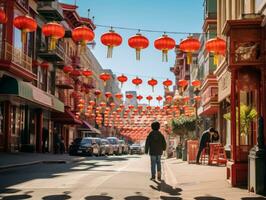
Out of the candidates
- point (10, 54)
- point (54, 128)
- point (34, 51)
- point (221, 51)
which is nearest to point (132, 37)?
point (221, 51)

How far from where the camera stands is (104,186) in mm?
13852

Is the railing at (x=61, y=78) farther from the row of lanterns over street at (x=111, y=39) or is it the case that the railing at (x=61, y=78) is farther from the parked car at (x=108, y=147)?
the row of lanterns over street at (x=111, y=39)

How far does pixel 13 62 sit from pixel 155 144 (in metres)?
15.5

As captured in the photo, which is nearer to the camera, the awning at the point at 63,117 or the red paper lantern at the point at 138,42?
the red paper lantern at the point at 138,42

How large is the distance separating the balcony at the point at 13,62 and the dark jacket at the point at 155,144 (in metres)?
14.6

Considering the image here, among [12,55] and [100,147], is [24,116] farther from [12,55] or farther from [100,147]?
[12,55]

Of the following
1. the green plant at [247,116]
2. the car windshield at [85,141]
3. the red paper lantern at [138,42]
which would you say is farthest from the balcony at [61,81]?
the green plant at [247,116]

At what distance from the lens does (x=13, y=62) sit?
2839 centimetres

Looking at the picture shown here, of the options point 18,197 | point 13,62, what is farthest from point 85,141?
point 18,197

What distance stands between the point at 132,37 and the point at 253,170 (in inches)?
323

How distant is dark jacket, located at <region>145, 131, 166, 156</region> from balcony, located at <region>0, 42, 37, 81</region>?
14584 millimetres

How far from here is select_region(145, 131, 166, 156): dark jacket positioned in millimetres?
15383

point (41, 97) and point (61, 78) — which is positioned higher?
point (61, 78)

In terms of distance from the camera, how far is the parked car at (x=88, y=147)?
39312 mm
